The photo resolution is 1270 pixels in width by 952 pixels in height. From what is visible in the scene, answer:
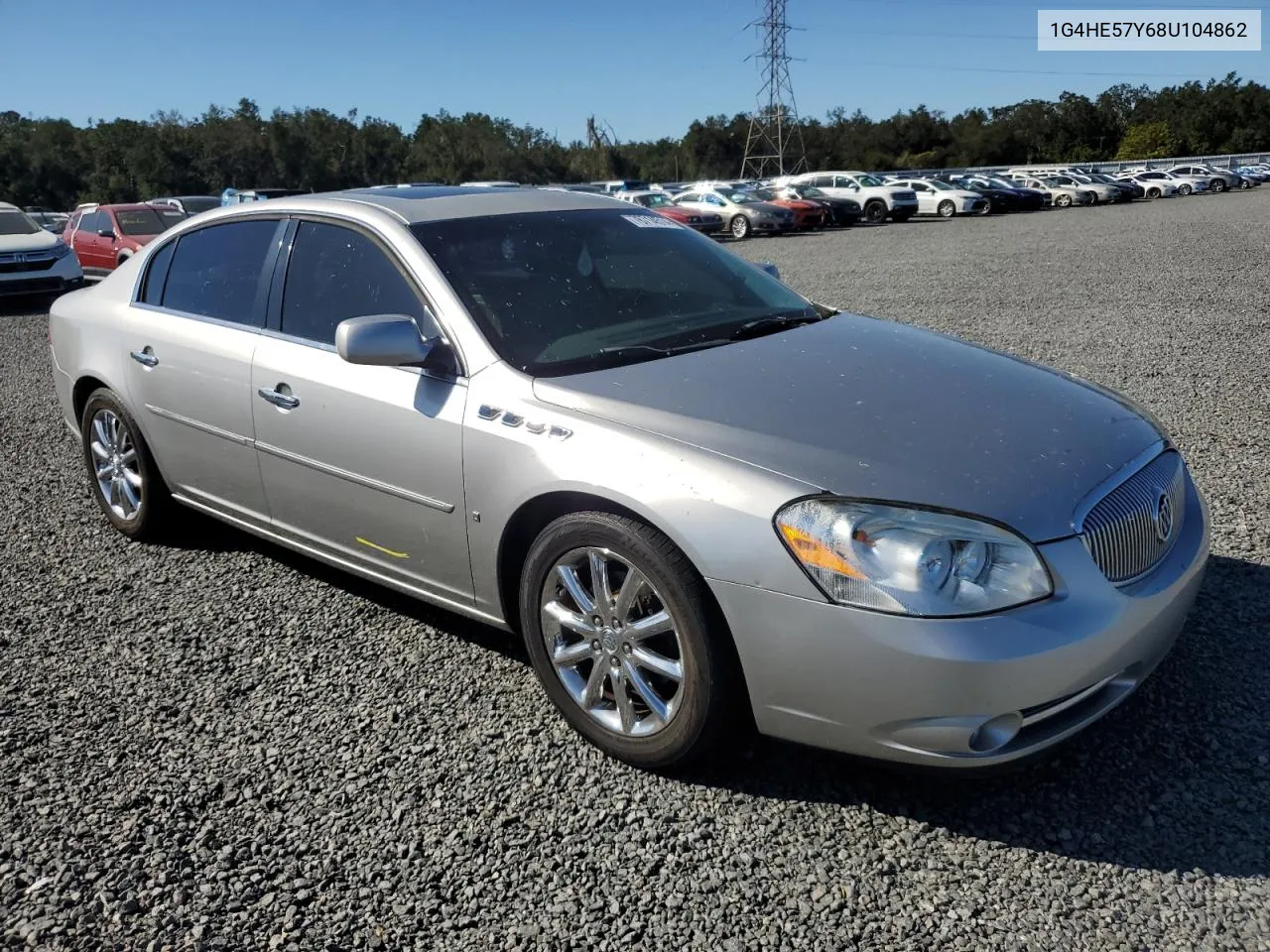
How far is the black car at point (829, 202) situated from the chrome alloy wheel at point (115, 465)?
2931 cm

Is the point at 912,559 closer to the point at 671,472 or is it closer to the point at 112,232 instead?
the point at 671,472

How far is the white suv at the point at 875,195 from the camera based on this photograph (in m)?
34.8

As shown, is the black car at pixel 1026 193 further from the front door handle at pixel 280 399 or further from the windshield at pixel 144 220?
the front door handle at pixel 280 399

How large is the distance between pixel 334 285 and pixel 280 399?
1.53 ft

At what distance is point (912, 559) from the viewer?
2.45 metres

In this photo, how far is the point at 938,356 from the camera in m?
3.55

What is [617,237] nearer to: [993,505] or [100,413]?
[993,505]

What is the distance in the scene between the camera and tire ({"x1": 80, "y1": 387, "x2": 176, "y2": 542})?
4.73 meters

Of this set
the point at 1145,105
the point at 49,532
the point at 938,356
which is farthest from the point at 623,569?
the point at 1145,105

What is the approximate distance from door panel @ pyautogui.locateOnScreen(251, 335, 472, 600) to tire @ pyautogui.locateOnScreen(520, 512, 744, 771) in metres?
0.38

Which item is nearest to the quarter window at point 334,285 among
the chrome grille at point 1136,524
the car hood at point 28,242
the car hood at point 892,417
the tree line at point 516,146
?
the car hood at point 892,417

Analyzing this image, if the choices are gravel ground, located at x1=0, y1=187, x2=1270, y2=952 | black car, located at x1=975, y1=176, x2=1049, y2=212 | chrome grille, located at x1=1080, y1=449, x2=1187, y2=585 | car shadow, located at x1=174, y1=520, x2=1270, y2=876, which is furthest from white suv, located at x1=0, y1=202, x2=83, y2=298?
black car, located at x1=975, y1=176, x2=1049, y2=212

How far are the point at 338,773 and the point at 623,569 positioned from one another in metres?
1.06

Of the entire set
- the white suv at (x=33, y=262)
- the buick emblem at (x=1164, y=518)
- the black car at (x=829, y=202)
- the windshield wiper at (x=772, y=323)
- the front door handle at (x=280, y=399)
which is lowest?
the buick emblem at (x=1164, y=518)
